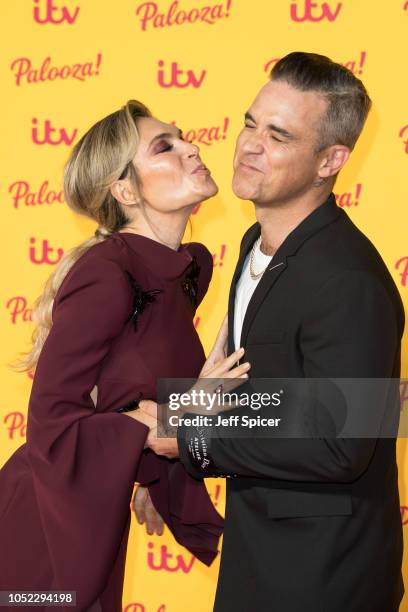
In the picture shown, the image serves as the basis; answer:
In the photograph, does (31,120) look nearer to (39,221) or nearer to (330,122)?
(39,221)

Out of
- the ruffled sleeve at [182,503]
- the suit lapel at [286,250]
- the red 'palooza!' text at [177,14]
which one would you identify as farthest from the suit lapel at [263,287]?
the red 'palooza!' text at [177,14]

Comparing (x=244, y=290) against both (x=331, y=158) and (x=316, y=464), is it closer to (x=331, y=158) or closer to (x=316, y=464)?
(x=331, y=158)

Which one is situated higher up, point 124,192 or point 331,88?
point 331,88

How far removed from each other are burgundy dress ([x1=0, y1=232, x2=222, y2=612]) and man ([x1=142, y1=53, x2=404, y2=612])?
16 cm

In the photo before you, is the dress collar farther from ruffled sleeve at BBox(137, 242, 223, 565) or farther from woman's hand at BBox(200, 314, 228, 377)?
ruffled sleeve at BBox(137, 242, 223, 565)

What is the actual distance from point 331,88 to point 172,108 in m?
1.51

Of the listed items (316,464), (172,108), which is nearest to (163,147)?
(316,464)

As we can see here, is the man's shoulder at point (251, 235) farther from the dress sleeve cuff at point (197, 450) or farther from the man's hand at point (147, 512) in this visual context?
the man's hand at point (147, 512)

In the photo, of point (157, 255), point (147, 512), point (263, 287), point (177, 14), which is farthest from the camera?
point (177, 14)

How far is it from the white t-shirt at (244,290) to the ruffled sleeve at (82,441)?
0.24 meters

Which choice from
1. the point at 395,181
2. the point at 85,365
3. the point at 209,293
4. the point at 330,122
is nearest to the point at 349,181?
the point at 395,181

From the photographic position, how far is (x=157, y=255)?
2.10m

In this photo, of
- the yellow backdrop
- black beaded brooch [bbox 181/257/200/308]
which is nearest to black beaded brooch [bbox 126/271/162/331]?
black beaded brooch [bbox 181/257/200/308]

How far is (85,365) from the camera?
186 cm
